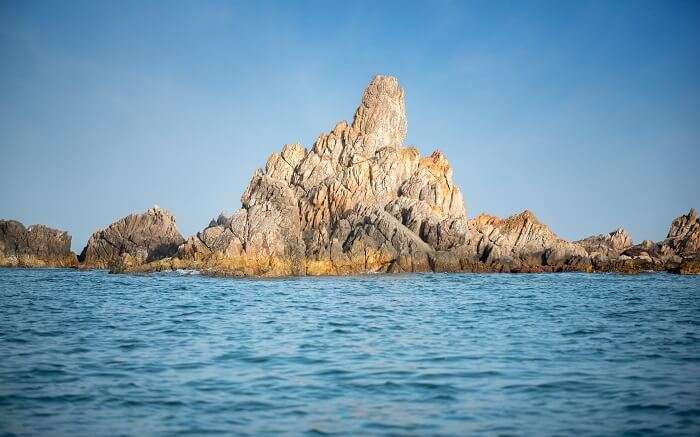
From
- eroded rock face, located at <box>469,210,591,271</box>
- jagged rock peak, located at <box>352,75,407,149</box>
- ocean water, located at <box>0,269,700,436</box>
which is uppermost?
jagged rock peak, located at <box>352,75,407,149</box>

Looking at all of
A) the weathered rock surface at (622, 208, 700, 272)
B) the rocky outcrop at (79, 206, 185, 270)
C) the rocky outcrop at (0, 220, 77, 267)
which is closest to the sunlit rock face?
the rocky outcrop at (79, 206, 185, 270)

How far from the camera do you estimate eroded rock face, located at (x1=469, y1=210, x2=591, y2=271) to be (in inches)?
3728

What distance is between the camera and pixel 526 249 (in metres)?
101

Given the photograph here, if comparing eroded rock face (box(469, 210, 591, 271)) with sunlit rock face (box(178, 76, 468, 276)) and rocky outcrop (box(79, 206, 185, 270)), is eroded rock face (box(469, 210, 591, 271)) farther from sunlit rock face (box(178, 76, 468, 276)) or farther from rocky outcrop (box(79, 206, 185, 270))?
rocky outcrop (box(79, 206, 185, 270))

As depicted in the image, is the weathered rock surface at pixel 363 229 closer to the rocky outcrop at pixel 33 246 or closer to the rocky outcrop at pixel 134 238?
the rocky outcrop at pixel 134 238

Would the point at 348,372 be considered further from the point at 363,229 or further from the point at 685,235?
the point at 685,235

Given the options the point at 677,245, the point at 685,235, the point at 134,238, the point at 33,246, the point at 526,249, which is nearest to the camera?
the point at 526,249

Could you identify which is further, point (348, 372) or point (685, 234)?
point (685, 234)

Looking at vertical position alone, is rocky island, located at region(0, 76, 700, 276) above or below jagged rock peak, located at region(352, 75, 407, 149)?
below

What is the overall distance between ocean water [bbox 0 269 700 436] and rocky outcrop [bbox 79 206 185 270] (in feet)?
257

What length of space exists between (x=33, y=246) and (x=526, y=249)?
93.1 meters

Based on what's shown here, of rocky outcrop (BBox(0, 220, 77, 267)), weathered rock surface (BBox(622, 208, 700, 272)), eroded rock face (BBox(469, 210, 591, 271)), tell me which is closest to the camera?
eroded rock face (BBox(469, 210, 591, 271))

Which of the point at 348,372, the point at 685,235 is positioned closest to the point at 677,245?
the point at 685,235

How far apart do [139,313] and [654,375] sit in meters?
24.0
